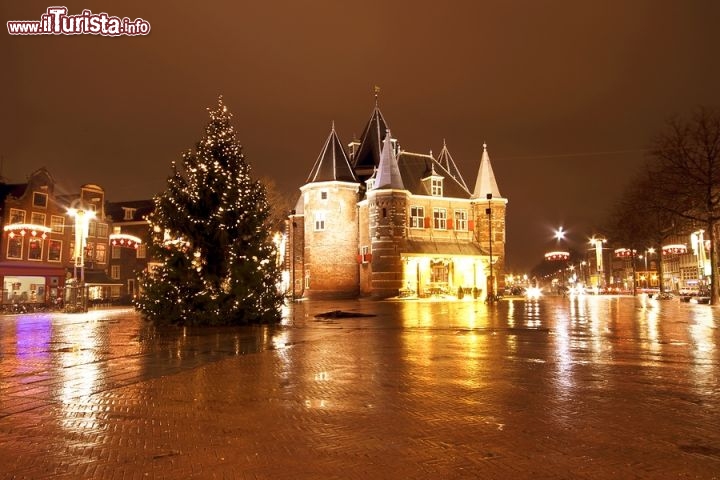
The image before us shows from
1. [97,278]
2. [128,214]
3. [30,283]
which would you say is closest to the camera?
[30,283]

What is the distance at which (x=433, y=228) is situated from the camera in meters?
51.5

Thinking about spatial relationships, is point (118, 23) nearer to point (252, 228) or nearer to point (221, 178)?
point (221, 178)

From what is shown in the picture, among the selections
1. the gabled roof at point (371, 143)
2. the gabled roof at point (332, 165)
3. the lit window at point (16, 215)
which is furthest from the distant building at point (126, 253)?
the gabled roof at point (371, 143)

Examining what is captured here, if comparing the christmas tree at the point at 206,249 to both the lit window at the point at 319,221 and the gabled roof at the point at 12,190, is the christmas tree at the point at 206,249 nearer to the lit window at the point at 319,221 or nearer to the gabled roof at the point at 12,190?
the lit window at the point at 319,221

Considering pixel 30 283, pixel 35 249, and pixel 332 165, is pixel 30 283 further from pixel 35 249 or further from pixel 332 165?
pixel 332 165

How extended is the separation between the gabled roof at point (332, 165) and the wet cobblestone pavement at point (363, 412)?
38.8m

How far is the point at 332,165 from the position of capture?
5225 cm

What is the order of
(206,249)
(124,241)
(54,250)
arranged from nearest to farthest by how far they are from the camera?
(206,249), (124,241), (54,250)

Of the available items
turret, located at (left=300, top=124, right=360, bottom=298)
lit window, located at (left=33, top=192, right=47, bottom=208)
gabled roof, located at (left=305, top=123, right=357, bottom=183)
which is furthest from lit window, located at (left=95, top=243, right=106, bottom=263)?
gabled roof, located at (left=305, top=123, right=357, bottom=183)

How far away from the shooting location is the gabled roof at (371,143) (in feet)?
184

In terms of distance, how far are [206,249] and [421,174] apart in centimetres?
3518

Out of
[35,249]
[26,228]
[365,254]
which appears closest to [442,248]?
[365,254]

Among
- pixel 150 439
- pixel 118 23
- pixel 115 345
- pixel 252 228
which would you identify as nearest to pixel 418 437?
pixel 150 439

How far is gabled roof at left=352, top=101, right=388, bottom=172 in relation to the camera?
5623 centimetres
